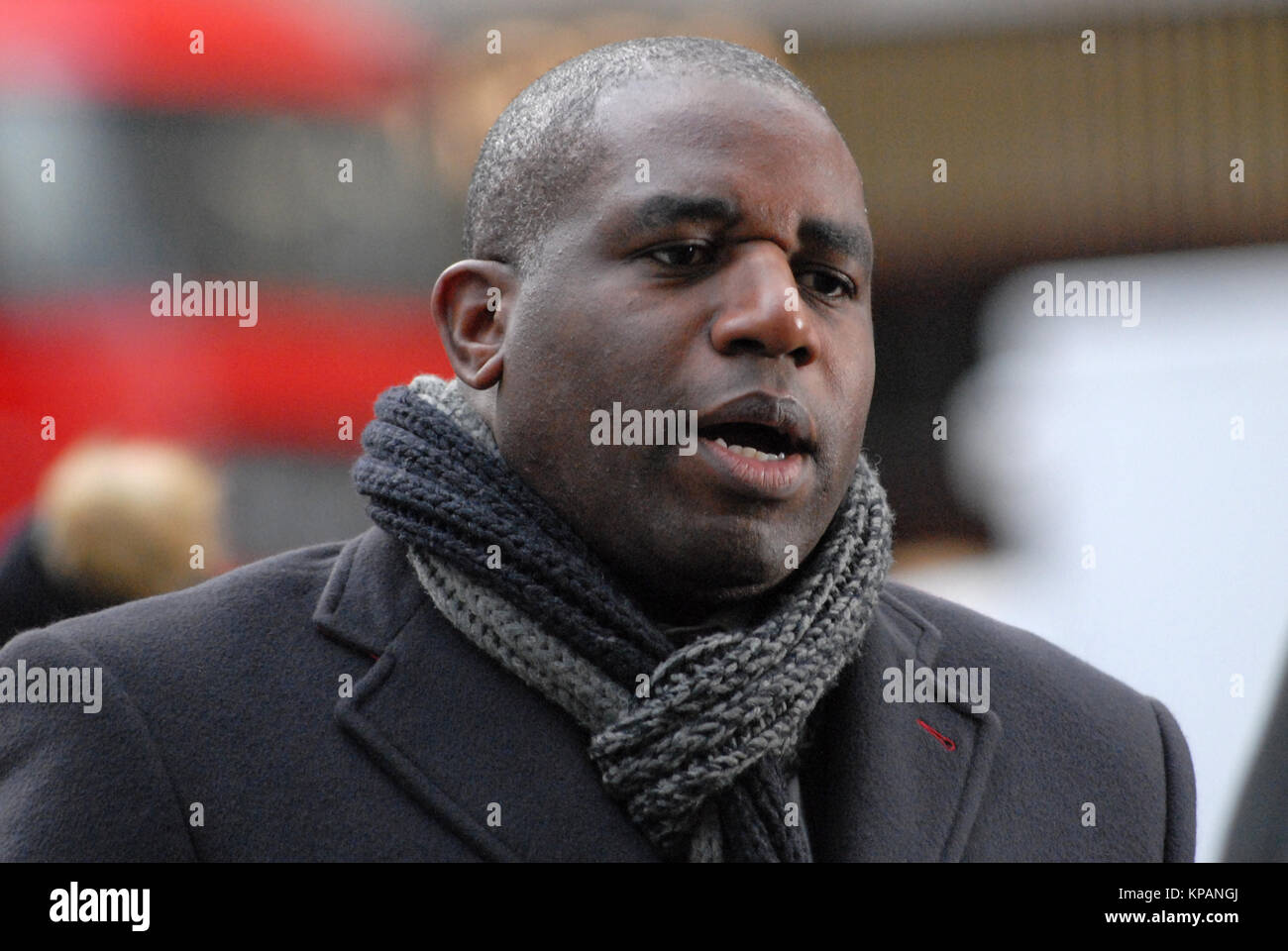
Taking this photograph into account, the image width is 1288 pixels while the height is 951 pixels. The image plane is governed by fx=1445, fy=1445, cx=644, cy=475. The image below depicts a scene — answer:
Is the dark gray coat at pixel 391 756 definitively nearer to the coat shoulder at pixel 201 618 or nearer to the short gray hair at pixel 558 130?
the coat shoulder at pixel 201 618

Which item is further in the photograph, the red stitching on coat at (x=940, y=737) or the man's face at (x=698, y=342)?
the red stitching on coat at (x=940, y=737)

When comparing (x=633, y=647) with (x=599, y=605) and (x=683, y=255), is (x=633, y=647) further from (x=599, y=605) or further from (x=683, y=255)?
(x=683, y=255)

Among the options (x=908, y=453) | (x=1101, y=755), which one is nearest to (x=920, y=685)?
(x=1101, y=755)

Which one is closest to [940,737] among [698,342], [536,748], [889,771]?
[889,771]

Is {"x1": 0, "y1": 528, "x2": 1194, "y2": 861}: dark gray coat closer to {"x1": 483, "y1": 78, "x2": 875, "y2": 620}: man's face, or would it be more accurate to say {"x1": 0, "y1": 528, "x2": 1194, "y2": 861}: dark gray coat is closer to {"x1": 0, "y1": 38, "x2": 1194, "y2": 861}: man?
{"x1": 0, "y1": 38, "x2": 1194, "y2": 861}: man

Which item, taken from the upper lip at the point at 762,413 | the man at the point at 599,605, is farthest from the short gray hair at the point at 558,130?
the upper lip at the point at 762,413

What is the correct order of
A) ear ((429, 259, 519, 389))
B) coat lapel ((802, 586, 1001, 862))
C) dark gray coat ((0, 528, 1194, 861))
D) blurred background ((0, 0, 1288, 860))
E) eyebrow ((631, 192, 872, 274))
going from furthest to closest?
1. blurred background ((0, 0, 1288, 860))
2. ear ((429, 259, 519, 389))
3. coat lapel ((802, 586, 1001, 862))
4. eyebrow ((631, 192, 872, 274))
5. dark gray coat ((0, 528, 1194, 861))

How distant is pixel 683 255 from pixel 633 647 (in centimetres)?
66

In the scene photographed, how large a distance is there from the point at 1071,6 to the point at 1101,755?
4.22m

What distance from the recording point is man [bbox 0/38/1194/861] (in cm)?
232

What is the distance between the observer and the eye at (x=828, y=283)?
2537mm

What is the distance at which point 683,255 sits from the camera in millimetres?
2432

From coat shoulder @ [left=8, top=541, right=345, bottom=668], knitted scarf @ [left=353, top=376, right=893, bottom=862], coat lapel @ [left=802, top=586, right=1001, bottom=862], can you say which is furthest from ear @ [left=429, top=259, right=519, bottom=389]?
coat lapel @ [left=802, top=586, right=1001, bottom=862]

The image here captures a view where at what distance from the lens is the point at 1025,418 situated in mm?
5789
